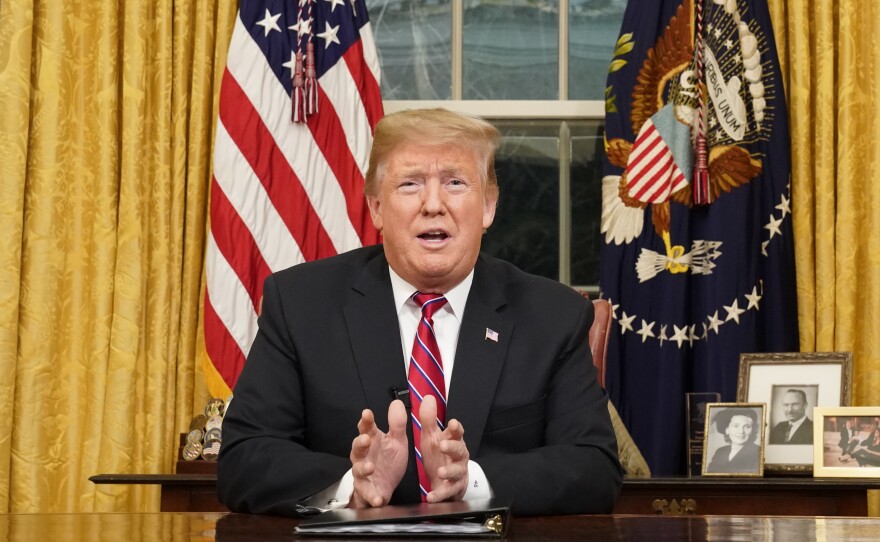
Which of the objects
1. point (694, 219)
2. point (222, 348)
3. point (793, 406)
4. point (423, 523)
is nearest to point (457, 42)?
point (694, 219)

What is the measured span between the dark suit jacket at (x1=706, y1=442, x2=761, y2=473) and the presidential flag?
0.41m

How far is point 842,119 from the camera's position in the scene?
12.5ft

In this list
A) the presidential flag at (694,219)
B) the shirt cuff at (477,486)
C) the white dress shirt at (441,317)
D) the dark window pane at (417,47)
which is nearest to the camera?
the shirt cuff at (477,486)

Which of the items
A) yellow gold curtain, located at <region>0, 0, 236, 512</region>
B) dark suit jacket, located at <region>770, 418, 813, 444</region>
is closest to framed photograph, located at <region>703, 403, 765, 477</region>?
dark suit jacket, located at <region>770, 418, 813, 444</region>

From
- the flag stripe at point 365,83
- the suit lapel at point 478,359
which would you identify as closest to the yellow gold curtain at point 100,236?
the flag stripe at point 365,83

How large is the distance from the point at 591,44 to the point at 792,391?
1.58 meters

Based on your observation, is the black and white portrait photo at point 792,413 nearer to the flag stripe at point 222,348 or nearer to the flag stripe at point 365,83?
the flag stripe at point 365,83

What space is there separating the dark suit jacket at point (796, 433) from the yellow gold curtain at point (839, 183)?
1.47 feet

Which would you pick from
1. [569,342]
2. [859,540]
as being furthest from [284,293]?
[859,540]

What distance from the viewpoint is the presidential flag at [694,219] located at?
376 centimetres

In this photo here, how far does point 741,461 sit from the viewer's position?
333cm

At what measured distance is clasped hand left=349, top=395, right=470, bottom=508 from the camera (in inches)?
68.1

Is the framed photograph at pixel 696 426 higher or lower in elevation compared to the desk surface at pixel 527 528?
higher

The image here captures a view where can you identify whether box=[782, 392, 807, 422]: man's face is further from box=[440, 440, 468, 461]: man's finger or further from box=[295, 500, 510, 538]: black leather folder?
box=[295, 500, 510, 538]: black leather folder
